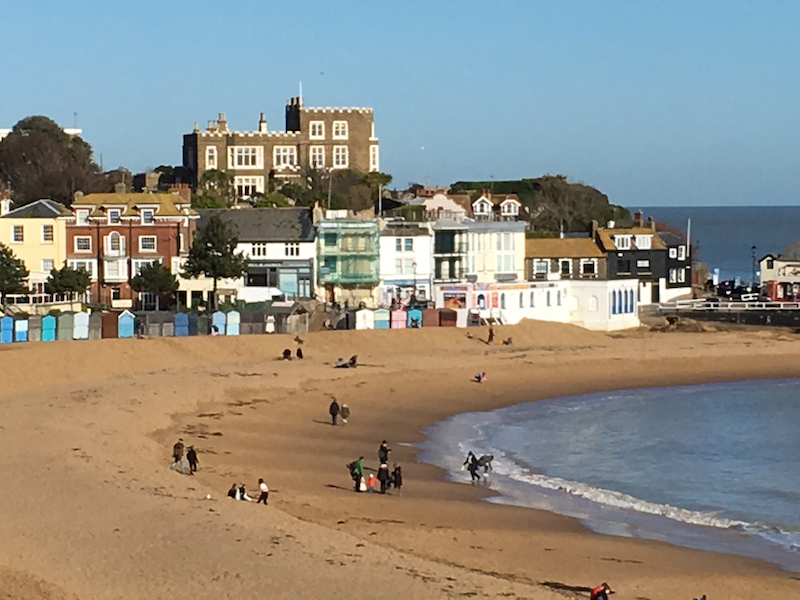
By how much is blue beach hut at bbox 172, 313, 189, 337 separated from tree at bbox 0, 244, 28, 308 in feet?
24.2

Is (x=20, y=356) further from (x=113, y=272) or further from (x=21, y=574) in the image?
(x=21, y=574)

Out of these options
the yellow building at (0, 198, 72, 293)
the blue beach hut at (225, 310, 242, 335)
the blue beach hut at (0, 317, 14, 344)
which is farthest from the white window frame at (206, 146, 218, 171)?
the blue beach hut at (0, 317, 14, 344)

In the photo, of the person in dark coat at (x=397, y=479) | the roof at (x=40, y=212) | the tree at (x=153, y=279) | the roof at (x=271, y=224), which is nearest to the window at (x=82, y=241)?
the roof at (x=40, y=212)

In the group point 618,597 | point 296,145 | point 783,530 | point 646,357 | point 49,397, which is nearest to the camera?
point 618,597

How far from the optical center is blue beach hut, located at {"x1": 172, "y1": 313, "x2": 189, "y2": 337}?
5591cm

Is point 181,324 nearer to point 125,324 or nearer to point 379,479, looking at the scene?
point 125,324

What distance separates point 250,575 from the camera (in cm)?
2194

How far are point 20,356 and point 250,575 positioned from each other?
27.5 metres

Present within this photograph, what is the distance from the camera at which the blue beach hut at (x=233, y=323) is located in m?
57.0

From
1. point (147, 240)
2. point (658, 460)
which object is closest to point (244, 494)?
point (658, 460)

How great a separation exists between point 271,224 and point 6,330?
17675 millimetres

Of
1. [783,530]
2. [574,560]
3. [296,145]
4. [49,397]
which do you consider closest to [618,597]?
[574,560]

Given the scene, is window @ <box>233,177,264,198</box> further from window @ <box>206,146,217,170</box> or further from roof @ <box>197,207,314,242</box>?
roof @ <box>197,207,314,242</box>

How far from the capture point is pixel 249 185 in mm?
91562
